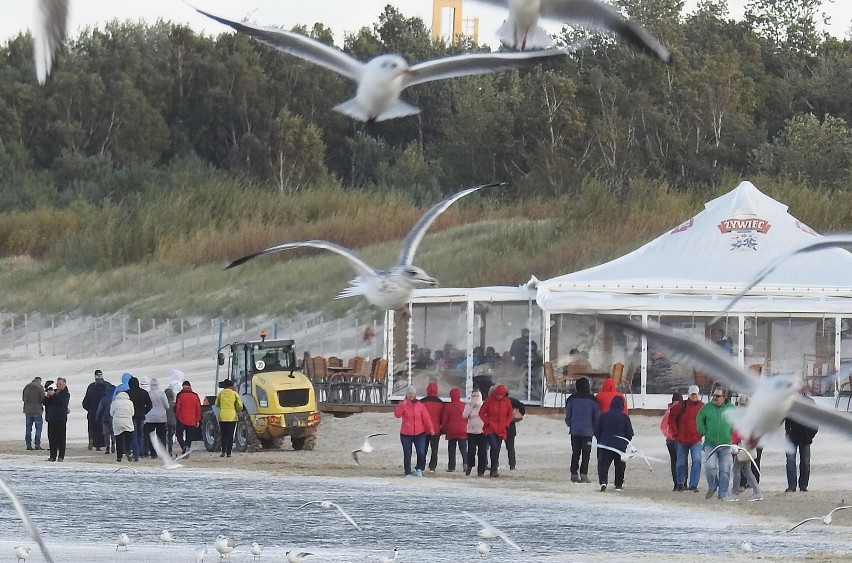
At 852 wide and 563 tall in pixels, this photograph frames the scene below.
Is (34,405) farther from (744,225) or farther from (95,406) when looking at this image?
(744,225)

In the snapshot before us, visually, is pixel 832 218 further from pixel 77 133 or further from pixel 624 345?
pixel 77 133

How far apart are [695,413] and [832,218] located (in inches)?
990

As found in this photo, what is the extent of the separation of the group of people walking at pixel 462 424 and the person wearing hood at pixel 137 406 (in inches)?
174

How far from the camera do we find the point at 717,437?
67.7 ft

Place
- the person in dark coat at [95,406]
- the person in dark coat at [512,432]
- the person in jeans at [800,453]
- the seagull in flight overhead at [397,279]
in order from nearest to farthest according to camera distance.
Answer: the seagull in flight overhead at [397,279] → the person in jeans at [800,453] → the person in dark coat at [512,432] → the person in dark coat at [95,406]

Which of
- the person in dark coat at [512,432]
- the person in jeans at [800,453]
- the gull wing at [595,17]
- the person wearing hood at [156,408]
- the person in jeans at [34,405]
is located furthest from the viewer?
the person in jeans at [34,405]

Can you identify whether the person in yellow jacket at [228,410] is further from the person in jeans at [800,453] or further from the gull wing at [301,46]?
the gull wing at [301,46]

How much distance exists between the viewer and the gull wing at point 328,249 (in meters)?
11.9

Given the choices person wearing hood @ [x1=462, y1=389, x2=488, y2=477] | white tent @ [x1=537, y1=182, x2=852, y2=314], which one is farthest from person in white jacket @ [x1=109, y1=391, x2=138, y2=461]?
white tent @ [x1=537, y1=182, x2=852, y2=314]

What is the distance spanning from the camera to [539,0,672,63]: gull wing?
8.84m

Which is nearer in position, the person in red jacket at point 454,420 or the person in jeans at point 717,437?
the person in jeans at point 717,437

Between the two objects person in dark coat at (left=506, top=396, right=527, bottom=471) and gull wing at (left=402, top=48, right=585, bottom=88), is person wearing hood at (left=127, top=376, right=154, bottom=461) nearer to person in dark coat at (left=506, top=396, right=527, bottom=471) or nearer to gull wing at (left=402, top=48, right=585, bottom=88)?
person in dark coat at (left=506, top=396, right=527, bottom=471)

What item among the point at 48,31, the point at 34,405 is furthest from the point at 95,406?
the point at 48,31

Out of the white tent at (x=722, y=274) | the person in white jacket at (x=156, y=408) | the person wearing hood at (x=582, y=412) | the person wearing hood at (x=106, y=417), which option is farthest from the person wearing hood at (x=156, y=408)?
the person wearing hood at (x=582, y=412)
